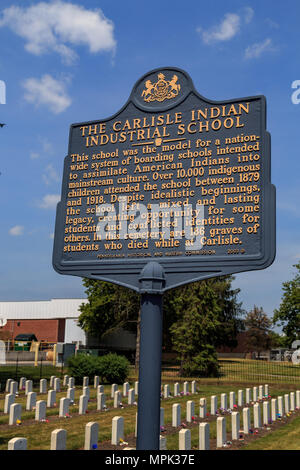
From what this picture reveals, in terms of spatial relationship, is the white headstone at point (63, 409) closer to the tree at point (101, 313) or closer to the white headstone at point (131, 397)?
the white headstone at point (131, 397)

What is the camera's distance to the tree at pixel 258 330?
217ft

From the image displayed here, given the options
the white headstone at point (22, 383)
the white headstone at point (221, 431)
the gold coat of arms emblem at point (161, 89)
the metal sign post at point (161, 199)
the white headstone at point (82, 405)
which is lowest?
the white headstone at point (22, 383)

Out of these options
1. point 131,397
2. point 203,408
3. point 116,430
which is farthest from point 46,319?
point 116,430

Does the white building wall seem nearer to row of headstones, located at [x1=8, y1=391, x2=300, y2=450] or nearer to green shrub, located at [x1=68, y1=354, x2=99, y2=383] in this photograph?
green shrub, located at [x1=68, y1=354, x2=99, y2=383]

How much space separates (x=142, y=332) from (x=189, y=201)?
7.35 feet

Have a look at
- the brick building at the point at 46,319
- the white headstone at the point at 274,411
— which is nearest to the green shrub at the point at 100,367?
the white headstone at the point at 274,411

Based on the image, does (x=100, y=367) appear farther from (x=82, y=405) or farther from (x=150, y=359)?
(x=150, y=359)

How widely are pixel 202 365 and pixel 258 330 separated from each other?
37024mm

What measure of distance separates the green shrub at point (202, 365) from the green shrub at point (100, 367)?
743 centimetres

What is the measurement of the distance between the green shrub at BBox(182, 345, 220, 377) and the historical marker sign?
84.0ft

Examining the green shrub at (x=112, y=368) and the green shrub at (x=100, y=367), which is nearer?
the green shrub at (x=100, y=367)

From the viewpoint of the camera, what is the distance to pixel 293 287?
46469 millimetres

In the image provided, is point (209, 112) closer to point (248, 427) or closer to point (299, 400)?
point (248, 427)

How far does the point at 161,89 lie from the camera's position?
27.4 feet
